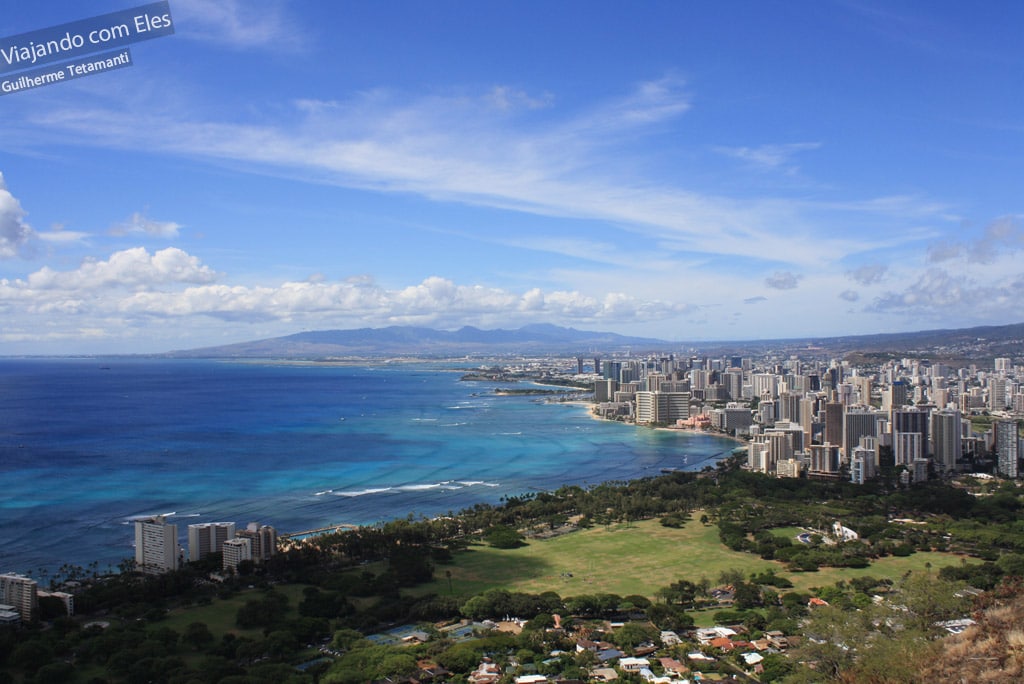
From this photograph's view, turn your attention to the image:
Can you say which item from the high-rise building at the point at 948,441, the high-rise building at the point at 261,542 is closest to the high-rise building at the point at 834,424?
the high-rise building at the point at 948,441

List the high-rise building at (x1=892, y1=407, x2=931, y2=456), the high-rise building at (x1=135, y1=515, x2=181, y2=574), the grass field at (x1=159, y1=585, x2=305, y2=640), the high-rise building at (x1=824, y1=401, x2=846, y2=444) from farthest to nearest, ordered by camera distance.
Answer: the high-rise building at (x1=824, y1=401, x2=846, y2=444), the high-rise building at (x1=892, y1=407, x2=931, y2=456), the high-rise building at (x1=135, y1=515, x2=181, y2=574), the grass field at (x1=159, y1=585, x2=305, y2=640)

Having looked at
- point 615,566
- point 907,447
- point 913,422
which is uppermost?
point 913,422

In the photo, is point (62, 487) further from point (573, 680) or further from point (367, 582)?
point (573, 680)

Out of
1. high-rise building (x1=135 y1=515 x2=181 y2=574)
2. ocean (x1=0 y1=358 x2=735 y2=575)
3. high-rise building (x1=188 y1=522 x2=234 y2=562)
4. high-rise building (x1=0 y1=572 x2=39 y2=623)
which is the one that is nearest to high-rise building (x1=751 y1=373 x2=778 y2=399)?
ocean (x1=0 y1=358 x2=735 y2=575)

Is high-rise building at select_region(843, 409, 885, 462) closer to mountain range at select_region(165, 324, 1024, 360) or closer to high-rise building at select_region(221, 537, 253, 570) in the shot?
high-rise building at select_region(221, 537, 253, 570)

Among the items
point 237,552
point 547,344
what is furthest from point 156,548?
point 547,344

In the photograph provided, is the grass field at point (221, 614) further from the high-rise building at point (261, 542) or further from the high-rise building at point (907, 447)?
the high-rise building at point (907, 447)

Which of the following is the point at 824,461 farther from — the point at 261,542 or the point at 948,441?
the point at 261,542
